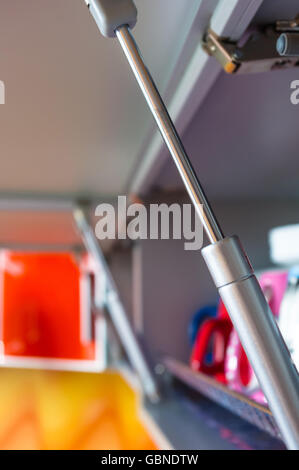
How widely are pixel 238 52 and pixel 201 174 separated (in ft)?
1.68

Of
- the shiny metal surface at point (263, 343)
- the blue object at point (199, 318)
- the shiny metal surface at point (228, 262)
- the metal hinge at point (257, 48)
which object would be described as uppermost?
the blue object at point (199, 318)

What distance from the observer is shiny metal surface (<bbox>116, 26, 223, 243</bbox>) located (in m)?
0.36

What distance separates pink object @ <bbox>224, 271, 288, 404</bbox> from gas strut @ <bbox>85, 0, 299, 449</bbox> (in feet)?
1.74

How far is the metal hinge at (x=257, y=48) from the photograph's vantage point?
0.48m

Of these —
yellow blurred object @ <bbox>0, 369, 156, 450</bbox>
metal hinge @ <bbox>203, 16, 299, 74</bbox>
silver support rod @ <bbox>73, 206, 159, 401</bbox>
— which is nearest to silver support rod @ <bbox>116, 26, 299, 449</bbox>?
metal hinge @ <bbox>203, 16, 299, 74</bbox>

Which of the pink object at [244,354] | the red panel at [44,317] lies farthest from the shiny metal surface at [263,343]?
the red panel at [44,317]

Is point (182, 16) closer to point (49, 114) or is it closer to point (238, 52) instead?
point (238, 52)

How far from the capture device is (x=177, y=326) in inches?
48.6

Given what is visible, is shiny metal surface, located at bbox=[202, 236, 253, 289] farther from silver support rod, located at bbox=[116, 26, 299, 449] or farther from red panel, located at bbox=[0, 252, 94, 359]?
red panel, located at bbox=[0, 252, 94, 359]

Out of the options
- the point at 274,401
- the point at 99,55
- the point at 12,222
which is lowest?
the point at 274,401

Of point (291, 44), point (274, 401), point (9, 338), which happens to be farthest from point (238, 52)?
point (9, 338)

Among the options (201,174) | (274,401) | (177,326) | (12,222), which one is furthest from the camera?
(12,222)

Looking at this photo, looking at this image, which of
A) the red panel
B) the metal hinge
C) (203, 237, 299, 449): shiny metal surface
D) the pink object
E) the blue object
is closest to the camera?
(203, 237, 299, 449): shiny metal surface

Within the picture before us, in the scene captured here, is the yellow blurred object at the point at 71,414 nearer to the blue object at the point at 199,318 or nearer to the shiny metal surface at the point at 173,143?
the blue object at the point at 199,318
